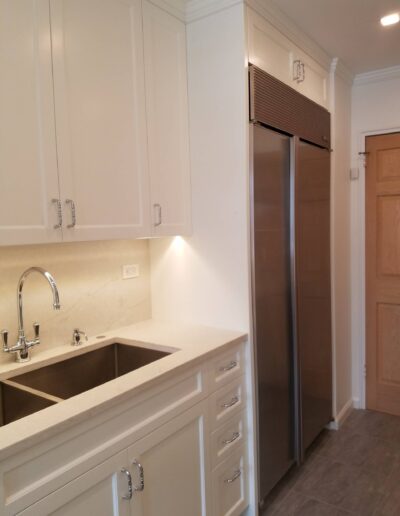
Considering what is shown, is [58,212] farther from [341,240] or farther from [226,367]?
[341,240]

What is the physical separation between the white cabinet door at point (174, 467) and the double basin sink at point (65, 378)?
1.09 feet

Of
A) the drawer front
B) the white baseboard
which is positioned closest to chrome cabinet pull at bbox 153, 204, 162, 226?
the drawer front

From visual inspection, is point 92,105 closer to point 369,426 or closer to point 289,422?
point 289,422

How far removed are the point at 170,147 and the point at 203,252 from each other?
1.81 ft

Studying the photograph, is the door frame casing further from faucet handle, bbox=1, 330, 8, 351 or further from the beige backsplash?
faucet handle, bbox=1, 330, 8, 351

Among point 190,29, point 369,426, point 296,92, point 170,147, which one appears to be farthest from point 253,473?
point 190,29

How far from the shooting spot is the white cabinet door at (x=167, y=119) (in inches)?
72.7

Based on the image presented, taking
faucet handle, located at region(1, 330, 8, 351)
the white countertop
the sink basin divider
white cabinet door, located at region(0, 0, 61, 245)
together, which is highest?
white cabinet door, located at region(0, 0, 61, 245)

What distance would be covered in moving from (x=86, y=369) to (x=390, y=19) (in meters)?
2.40

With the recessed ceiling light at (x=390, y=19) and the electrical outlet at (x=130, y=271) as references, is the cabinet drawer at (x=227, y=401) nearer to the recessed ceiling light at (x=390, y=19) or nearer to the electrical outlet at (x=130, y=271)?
the electrical outlet at (x=130, y=271)

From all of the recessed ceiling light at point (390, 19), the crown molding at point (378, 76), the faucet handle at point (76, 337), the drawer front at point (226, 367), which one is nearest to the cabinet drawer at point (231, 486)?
the drawer front at point (226, 367)

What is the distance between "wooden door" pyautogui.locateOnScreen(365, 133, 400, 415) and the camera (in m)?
2.99

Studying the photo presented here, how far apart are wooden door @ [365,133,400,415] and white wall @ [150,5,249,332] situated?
62.8 inches

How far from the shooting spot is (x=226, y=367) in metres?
1.85
